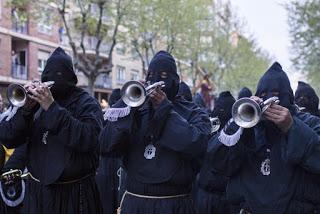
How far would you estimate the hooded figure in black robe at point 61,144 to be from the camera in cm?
487

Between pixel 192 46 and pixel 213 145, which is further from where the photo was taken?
pixel 192 46

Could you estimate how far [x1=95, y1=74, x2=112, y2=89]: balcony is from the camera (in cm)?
4162

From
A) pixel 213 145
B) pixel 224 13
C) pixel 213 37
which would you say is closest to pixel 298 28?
pixel 213 145

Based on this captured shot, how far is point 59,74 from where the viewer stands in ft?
16.8

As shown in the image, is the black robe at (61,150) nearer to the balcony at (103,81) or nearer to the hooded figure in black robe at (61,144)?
the hooded figure in black robe at (61,144)

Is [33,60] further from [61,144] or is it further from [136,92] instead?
[136,92]

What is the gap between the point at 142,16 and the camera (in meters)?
24.8

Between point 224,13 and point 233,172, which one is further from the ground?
point 224,13

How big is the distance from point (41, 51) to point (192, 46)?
1006 cm

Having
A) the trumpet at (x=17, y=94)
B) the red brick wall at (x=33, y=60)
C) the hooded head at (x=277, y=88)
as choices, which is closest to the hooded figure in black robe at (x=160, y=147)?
the hooded head at (x=277, y=88)

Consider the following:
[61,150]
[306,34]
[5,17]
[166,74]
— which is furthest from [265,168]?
[5,17]

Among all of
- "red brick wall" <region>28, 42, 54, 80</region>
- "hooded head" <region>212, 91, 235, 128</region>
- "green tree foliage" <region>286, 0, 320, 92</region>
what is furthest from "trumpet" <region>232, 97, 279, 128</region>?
"red brick wall" <region>28, 42, 54, 80</region>

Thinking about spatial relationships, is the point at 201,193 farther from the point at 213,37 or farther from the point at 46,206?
the point at 213,37

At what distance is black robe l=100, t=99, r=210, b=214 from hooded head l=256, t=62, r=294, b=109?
0.62 metres
